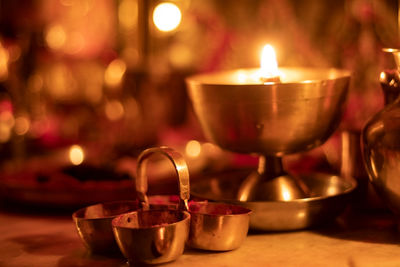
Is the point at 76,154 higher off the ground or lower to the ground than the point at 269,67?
lower

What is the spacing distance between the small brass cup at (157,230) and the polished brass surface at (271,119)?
0.11 m

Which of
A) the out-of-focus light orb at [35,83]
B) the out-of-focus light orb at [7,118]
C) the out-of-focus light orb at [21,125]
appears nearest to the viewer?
the out-of-focus light orb at [21,125]

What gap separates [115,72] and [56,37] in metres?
0.38

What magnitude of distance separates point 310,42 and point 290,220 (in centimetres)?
63

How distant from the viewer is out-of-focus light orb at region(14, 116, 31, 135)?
1478 millimetres

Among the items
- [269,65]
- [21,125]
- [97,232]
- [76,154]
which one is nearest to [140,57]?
[21,125]

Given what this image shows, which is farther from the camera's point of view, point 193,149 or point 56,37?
point 56,37

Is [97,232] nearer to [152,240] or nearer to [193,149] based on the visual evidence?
[152,240]

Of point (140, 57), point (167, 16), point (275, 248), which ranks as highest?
point (167, 16)

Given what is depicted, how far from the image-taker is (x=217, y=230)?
63 cm

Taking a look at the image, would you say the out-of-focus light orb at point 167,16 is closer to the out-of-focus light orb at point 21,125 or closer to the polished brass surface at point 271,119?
the out-of-focus light orb at point 21,125

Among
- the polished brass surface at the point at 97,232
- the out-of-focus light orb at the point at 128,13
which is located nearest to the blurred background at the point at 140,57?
the out-of-focus light orb at the point at 128,13

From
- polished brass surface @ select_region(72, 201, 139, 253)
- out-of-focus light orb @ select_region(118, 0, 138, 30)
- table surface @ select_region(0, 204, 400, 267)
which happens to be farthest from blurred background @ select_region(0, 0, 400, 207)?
polished brass surface @ select_region(72, 201, 139, 253)

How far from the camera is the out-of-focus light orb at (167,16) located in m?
1.61
